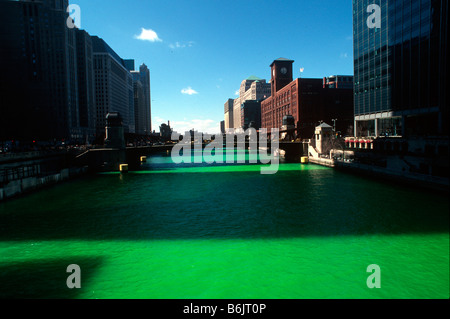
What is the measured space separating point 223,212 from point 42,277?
1583cm

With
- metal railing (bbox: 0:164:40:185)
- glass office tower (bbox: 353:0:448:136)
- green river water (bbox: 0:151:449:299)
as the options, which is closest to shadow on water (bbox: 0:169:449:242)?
green river water (bbox: 0:151:449:299)

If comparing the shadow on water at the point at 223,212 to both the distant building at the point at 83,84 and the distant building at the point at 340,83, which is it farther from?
the distant building at the point at 83,84

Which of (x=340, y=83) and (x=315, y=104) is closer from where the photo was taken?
(x=315, y=104)

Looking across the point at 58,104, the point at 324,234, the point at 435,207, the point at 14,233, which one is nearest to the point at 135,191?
the point at 14,233

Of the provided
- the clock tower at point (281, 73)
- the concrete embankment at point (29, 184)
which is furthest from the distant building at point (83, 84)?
Result: the concrete embankment at point (29, 184)

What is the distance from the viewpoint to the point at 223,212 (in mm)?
27438

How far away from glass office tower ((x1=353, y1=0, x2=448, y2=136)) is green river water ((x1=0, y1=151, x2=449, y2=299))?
148 feet

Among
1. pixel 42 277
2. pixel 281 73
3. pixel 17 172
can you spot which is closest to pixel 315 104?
pixel 281 73

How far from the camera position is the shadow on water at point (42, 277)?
13.2 m

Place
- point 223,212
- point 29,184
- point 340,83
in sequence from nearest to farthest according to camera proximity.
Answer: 1. point 223,212
2. point 29,184
3. point 340,83

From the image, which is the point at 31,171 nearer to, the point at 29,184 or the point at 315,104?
the point at 29,184

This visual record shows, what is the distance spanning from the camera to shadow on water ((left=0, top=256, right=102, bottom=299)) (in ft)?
43.2

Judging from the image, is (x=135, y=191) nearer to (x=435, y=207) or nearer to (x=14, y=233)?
(x=14, y=233)

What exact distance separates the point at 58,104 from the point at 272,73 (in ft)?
416
